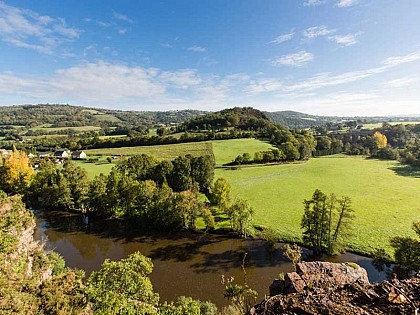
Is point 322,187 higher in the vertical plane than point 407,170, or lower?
lower

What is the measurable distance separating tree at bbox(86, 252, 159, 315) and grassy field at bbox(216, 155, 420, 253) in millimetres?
27333

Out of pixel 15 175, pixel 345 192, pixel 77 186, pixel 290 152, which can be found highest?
pixel 15 175

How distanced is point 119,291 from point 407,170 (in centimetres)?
9018

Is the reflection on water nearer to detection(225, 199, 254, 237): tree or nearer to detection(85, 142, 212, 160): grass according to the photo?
detection(225, 199, 254, 237): tree

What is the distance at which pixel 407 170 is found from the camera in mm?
75625

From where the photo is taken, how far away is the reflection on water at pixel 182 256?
2759 centimetres

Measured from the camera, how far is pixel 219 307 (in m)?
23.8

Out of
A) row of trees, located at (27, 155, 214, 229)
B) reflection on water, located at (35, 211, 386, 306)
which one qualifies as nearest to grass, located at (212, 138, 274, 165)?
row of trees, located at (27, 155, 214, 229)

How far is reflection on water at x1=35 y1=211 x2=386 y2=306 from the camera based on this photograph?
90.5 ft

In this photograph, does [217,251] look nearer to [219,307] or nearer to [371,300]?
[219,307]

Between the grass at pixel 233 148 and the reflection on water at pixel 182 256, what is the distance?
49.5 m

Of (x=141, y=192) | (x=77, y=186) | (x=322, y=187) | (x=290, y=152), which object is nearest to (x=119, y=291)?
(x=141, y=192)

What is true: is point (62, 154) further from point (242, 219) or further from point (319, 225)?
point (319, 225)

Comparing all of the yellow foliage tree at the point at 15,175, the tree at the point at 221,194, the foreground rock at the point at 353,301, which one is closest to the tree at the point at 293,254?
the foreground rock at the point at 353,301
